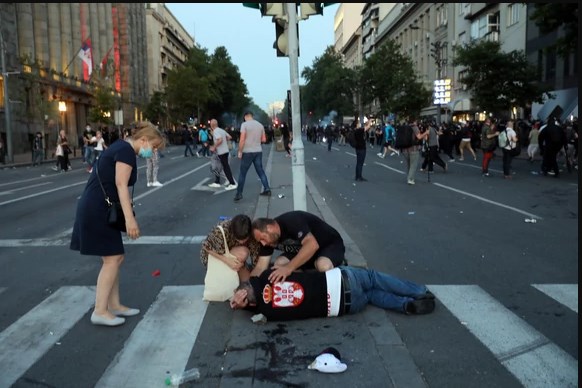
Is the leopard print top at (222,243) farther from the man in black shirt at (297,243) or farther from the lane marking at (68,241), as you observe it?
the lane marking at (68,241)

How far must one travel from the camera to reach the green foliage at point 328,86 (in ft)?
284

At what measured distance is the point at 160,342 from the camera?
4.56 meters

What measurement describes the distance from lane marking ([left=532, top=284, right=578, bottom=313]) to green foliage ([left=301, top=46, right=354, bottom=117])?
7971 cm

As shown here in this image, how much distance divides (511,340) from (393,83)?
54209mm

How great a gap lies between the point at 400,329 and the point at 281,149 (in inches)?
1290

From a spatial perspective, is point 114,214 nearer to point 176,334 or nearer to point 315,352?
point 176,334

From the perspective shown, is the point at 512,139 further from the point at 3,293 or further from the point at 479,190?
the point at 3,293

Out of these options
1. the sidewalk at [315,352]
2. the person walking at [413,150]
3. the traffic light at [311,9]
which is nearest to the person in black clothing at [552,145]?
the person walking at [413,150]

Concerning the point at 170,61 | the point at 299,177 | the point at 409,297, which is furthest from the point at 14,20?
the point at 170,61

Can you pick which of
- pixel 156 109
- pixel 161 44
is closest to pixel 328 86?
pixel 156 109

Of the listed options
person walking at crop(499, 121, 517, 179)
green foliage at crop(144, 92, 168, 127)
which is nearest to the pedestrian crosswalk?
person walking at crop(499, 121, 517, 179)

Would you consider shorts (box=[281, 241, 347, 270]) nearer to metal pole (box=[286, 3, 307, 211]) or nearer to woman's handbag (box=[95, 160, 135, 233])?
woman's handbag (box=[95, 160, 135, 233])

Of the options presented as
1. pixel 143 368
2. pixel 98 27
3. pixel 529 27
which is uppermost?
pixel 98 27

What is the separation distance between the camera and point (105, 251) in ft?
15.7
